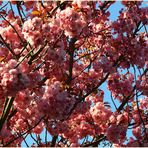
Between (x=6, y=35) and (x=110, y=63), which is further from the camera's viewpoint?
(x=110, y=63)

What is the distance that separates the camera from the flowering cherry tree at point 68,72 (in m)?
6.19

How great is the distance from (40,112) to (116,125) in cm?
227

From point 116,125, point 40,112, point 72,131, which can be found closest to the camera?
point 40,112

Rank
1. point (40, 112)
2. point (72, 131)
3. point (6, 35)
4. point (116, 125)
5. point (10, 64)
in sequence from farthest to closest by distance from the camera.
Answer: point (72, 131) < point (116, 125) < point (6, 35) < point (40, 112) < point (10, 64)

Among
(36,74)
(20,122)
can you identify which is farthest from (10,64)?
(20,122)

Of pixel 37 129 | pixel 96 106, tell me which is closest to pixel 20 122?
pixel 37 129

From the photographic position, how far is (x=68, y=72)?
785cm

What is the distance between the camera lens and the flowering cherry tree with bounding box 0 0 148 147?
6.19 m

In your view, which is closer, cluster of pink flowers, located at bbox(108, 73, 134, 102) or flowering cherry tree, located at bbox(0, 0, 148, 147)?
flowering cherry tree, located at bbox(0, 0, 148, 147)

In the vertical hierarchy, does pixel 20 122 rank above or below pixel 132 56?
below

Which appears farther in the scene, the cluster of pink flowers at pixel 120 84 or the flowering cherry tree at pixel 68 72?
the cluster of pink flowers at pixel 120 84

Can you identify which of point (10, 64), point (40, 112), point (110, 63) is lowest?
point (40, 112)

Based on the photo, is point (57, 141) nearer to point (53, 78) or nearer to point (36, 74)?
point (53, 78)

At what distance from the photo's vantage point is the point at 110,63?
8258 mm
